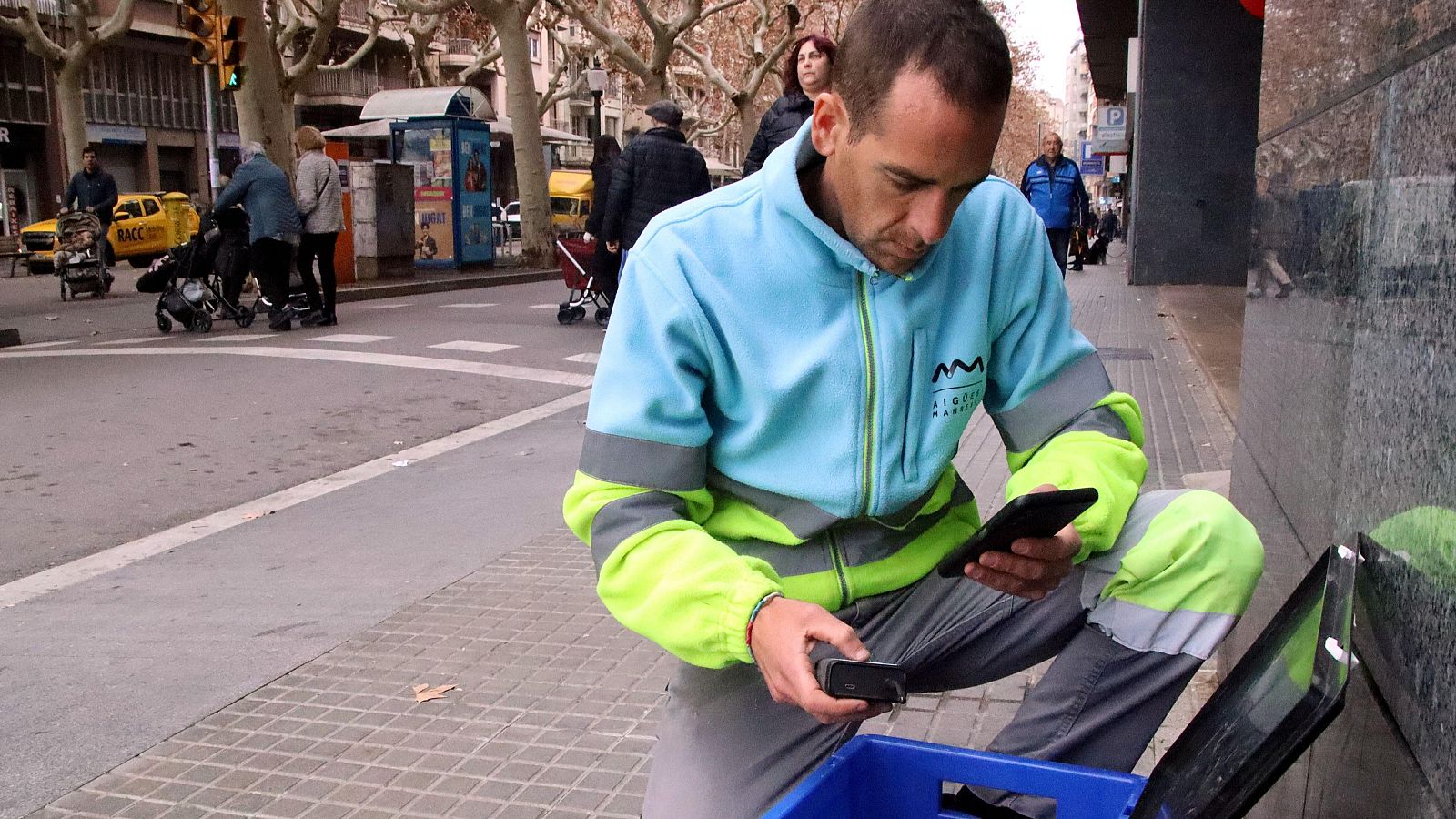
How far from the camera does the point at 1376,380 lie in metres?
1.81

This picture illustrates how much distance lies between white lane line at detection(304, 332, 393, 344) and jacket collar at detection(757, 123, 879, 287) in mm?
10502

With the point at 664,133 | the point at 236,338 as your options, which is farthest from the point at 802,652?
the point at 236,338

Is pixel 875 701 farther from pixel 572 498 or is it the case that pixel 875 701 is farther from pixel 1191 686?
pixel 1191 686

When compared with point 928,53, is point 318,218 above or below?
below

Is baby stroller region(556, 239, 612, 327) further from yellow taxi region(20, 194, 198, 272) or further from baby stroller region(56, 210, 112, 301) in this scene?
yellow taxi region(20, 194, 198, 272)

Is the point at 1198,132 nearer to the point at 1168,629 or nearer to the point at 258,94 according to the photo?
the point at 258,94

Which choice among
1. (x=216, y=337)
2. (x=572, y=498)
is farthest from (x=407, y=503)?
(x=216, y=337)

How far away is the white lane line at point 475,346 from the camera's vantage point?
11.6 m

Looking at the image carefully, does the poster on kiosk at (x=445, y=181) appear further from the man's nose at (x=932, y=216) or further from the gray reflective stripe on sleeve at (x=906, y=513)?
the man's nose at (x=932, y=216)

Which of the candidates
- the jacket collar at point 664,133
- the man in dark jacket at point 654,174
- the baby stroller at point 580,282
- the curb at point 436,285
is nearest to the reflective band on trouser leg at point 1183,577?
the man in dark jacket at point 654,174

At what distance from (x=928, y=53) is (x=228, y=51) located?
15.2m

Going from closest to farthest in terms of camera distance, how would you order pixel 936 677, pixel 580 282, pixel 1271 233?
pixel 936 677 → pixel 1271 233 → pixel 580 282

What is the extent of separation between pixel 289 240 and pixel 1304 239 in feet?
39.2

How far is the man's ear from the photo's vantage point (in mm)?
1944
